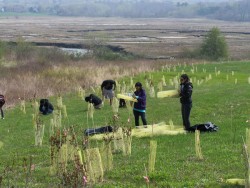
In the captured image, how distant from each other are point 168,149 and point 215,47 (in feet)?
205

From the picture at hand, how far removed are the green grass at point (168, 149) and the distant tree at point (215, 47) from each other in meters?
46.4

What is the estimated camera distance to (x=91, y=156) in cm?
1153

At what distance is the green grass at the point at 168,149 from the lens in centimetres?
1205

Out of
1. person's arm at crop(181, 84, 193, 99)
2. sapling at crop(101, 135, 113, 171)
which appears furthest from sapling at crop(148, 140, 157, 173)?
person's arm at crop(181, 84, 193, 99)

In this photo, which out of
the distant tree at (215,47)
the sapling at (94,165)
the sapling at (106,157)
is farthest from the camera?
the distant tree at (215,47)

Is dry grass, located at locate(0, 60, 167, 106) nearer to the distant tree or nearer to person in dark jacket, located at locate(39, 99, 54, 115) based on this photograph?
person in dark jacket, located at locate(39, 99, 54, 115)

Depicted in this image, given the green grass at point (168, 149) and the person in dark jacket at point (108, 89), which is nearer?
the green grass at point (168, 149)

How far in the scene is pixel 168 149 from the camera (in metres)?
15.8

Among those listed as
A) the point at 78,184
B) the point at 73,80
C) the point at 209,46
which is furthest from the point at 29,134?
the point at 209,46

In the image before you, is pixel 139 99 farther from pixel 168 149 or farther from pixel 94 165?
pixel 94 165

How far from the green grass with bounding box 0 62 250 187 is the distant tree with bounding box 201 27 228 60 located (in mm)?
46352

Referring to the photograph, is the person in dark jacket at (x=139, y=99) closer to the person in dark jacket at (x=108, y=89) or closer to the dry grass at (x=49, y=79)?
the person in dark jacket at (x=108, y=89)

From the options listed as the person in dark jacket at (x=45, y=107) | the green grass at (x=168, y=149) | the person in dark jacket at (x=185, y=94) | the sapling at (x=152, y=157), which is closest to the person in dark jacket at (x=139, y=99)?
the green grass at (x=168, y=149)

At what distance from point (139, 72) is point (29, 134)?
31236 millimetres
